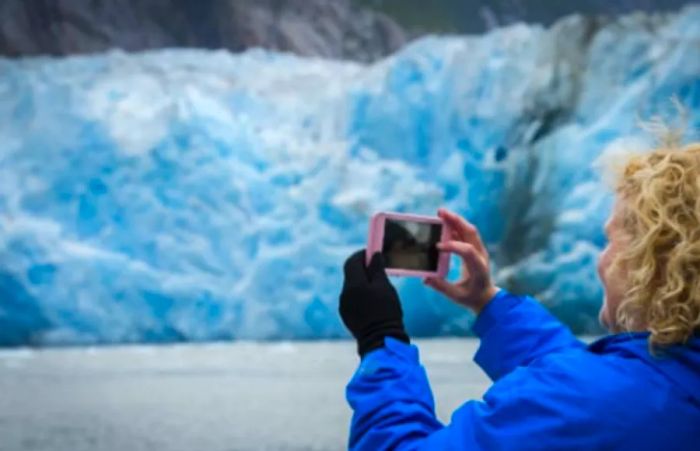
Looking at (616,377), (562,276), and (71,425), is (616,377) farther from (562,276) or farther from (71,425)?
(562,276)

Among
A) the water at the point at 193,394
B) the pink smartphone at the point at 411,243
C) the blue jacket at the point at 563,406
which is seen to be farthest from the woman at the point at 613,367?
the water at the point at 193,394

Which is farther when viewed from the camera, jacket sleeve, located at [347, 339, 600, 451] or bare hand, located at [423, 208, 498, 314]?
bare hand, located at [423, 208, 498, 314]

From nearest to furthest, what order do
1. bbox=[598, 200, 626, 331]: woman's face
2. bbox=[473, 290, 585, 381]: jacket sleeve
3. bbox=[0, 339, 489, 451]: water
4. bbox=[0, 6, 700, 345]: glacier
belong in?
bbox=[598, 200, 626, 331]: woman's face < bbox=[473, 290, 585, 381]: jacket sleeve < bbox=[0, 339, 489, 451]: water < bbox=[0, 6, 700, 345]: glacier

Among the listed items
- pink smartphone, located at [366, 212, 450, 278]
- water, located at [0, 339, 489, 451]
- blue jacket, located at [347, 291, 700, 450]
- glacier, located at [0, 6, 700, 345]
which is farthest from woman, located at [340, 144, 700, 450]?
glacier, located at [0, 6, 700, 345]

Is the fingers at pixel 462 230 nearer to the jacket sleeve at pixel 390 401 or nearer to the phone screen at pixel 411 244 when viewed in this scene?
the phone screen at pixel 411 244

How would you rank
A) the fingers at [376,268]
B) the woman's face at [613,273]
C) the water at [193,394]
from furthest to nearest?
the water at [193,394] < the fingers at [376,268] < the woman's face at [613,273]

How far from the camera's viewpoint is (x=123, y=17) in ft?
17.5

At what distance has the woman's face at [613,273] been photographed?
904 millimetres

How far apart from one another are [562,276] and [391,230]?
13.7ft

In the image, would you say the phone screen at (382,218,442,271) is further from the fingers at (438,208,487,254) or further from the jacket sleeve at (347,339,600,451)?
the jacket sleeve at (347,339,600,451)

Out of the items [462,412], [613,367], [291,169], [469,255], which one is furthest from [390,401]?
[291,169]

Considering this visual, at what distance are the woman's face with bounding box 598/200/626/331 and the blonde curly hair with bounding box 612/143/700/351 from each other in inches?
0.5

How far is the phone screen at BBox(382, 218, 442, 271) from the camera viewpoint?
1201 mm

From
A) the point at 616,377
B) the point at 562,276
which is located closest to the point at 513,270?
the point at 562,276
